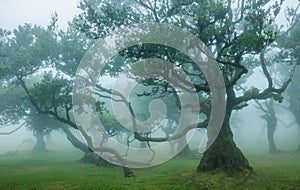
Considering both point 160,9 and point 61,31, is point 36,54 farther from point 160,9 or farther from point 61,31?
point 160,9

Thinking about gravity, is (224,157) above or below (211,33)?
below

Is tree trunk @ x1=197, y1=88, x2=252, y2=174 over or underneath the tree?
underneath

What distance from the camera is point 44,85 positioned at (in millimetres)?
32219

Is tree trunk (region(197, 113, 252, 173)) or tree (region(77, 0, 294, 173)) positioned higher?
tree (region(77, 0, 294, 173))

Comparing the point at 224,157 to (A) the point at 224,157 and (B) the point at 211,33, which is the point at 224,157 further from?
(B) the point at 211,33

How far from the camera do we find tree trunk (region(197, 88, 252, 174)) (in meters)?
25.0

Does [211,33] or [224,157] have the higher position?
[211,33]

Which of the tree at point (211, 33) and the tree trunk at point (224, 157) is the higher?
the tree at point (211, 33)

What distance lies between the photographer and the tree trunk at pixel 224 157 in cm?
2495

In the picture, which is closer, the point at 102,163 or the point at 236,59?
the point at 236,59

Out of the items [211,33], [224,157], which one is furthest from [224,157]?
[211,33]

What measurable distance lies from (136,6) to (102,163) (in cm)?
2120

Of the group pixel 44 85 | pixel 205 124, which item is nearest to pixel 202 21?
pixel 205 124

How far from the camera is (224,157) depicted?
25406mm
